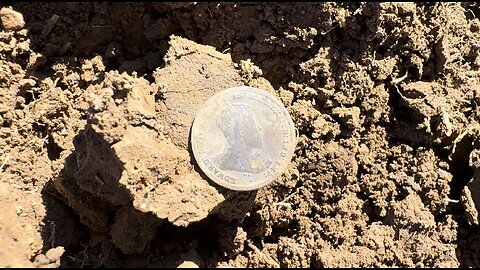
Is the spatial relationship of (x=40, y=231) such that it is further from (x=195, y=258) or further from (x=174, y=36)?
(x=174, y=36)

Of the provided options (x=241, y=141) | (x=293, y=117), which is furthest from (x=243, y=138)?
(x=293, y=117)

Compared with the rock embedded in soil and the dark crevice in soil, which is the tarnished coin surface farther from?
the dark crevice in soil

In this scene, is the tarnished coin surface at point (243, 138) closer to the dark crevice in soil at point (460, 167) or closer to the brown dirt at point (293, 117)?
the brown dirt at point (293, 117)

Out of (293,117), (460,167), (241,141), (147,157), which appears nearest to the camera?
(147,157)

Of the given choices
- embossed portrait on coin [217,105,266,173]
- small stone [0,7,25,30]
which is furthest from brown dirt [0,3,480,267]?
embossed portrait on coin [217,105,266,173]

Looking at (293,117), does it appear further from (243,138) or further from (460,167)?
(460,167)

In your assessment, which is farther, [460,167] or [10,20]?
[460,167]
